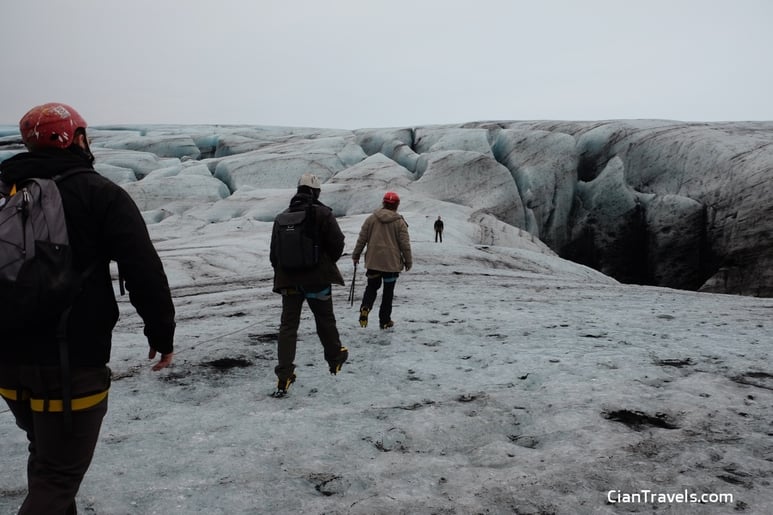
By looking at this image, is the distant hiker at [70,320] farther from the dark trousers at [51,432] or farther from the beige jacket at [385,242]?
the beige jacket at [385,242]

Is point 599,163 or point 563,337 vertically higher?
point 599,163

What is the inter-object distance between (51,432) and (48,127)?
5.40 feet

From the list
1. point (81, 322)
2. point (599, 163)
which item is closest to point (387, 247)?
point (81, 322)

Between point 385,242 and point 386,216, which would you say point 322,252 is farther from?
point 386,216

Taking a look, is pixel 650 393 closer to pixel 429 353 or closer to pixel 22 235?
pixel 429 353

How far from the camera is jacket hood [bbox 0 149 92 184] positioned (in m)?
2.78

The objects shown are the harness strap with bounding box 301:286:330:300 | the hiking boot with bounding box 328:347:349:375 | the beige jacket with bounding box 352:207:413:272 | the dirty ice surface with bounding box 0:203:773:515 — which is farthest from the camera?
the beige jacket with bounding box 352:207:413:272

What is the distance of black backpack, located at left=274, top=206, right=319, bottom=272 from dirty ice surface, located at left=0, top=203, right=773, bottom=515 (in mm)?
1558

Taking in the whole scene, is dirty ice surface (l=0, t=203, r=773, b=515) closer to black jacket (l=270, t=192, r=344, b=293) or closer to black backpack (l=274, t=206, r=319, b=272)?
black jacket (l=270, t=192, r=344, b=293)

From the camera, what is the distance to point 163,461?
4.43 metres

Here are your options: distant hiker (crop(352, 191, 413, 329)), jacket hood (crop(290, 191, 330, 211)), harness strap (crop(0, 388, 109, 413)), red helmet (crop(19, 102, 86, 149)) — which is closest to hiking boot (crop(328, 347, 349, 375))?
jacket hood (crop(290, 191, 330, 211))

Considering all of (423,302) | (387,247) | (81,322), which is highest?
(81,322)

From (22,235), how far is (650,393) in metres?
5.71

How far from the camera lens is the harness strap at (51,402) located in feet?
8.87
